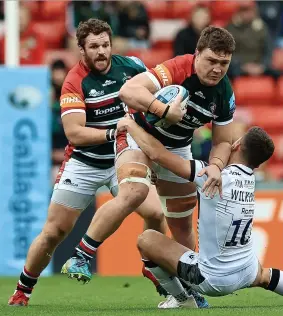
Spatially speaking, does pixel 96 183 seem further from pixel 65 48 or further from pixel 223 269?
pixel 65 48

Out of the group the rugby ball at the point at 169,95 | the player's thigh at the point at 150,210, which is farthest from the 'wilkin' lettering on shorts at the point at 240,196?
the player's thigh at the point at 150,210

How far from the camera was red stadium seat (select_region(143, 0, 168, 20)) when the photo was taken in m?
17.1

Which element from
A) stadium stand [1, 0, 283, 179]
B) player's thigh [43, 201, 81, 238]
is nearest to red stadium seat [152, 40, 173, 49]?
stadium stand [1, 0, 283, 179]

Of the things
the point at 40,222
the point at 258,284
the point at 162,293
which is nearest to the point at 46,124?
the point at 40,222

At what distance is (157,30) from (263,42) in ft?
5.94

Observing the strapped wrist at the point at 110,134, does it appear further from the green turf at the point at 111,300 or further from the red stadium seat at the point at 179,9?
the red stadium seat at the point at 179,9

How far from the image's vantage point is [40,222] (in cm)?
1260

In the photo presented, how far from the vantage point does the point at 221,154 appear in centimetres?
798

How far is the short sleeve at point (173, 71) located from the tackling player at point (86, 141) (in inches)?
36.1

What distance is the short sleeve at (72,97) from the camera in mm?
8852

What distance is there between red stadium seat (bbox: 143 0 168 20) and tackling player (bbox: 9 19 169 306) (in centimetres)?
782

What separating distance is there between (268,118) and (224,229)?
8.68m

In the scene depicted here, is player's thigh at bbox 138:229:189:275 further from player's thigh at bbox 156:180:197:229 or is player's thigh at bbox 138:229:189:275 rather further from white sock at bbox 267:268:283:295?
player's thigh at bbox 156:180:197:229

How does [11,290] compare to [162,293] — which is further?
[11,290]
